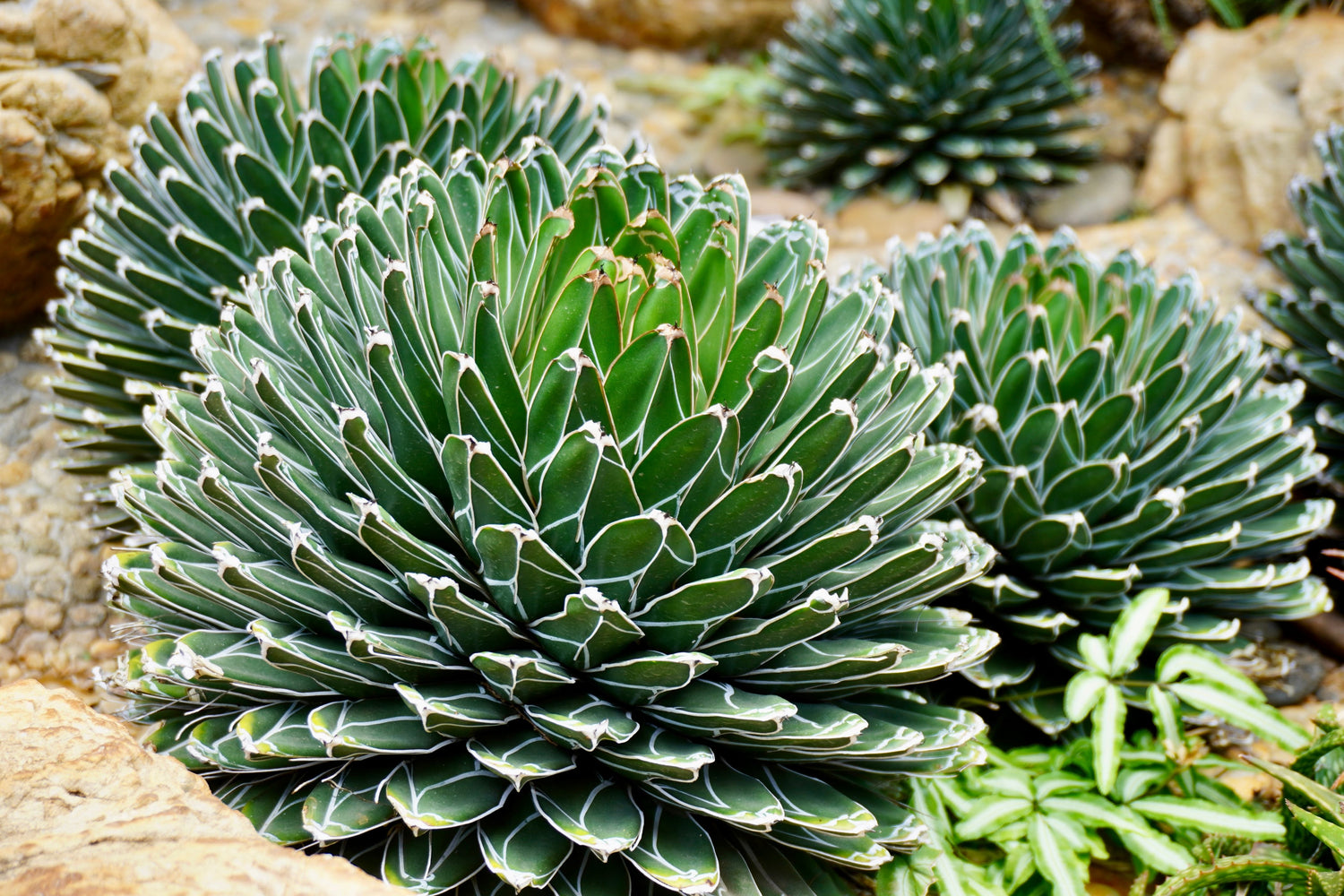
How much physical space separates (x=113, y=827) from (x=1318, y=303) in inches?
135

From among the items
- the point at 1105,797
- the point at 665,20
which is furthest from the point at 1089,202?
the point at 1105,797

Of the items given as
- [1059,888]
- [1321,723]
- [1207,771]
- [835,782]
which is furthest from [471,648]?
[1207,771]

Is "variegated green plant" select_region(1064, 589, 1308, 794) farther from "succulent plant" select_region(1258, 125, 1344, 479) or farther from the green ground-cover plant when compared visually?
"succulent plant" select_region(1258, 125, 1344, 479)

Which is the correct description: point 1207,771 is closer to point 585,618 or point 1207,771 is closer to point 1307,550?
point 1307,550

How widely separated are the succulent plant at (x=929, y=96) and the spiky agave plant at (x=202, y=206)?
2330mm

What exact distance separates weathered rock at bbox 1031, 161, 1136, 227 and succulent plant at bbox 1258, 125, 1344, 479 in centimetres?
126

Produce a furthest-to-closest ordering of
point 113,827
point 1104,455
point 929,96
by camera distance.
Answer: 1. point 929,96
2. point 1104,455
3. point 113,827

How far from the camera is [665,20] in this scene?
5328 mm

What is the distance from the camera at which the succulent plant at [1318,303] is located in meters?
3.06

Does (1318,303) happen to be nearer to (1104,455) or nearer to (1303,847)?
(1104,455)

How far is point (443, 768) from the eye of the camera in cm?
158

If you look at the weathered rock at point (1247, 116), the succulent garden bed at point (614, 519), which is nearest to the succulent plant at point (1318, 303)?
the succulent garden bed at point (614, 519)

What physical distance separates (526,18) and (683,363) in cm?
448

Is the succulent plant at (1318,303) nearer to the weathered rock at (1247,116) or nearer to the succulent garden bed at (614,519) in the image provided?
the succulent garden bed at (614,519)
